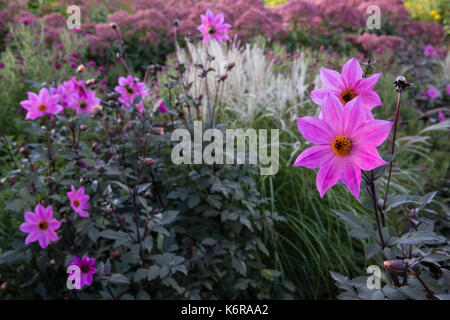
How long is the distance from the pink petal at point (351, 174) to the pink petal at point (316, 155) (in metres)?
0.04

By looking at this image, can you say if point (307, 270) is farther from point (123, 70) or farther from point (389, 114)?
point (123, 70)

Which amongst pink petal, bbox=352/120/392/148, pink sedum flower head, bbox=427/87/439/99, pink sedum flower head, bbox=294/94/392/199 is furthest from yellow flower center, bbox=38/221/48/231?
pink sedum flower head, bbox=427/87/439/99

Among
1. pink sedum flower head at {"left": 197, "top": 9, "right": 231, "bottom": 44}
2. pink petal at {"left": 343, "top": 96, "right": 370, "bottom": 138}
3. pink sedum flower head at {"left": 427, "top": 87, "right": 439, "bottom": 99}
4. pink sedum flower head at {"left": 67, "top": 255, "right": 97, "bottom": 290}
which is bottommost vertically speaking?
pink sedum flower head at {"left": 67, "top": 255, "right": 97, "bottom": 290}

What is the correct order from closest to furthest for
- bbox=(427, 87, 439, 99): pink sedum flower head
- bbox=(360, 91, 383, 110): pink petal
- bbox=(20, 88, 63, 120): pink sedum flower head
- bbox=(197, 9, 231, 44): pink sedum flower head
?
bbox=(360, 91, 383, 110): pink petal < bbox=(20, 88, 63, 120): pink sedum flower head < bbox=(197, 9, 231, 44): pink sedum flower head < bbox=(427, 87, 439, 99): pink sedum flower head

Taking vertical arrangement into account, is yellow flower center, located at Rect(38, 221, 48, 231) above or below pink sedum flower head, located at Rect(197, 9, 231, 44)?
below

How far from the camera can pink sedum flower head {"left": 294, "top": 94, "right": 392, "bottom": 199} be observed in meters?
0.70

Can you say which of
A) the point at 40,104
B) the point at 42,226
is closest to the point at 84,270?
the point at 42,226

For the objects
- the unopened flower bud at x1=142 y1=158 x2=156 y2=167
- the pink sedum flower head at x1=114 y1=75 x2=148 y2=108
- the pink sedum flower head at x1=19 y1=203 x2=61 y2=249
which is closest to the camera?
the unopened flower bud at x1=142 y1=158 x2=156 y2=167

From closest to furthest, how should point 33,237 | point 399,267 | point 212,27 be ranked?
1. point 399,267
2. point 33,237
3. point 212,27

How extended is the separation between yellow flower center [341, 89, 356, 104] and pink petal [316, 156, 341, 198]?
0.49 ft

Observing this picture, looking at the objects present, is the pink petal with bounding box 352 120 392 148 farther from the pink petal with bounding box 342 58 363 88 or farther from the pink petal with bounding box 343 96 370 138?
the pink petal with bounding box 342 58 363 88

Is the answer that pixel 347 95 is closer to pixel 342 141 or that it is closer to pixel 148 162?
pixel 342 141

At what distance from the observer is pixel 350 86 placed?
799mm

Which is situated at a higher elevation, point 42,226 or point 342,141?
point 342,141
